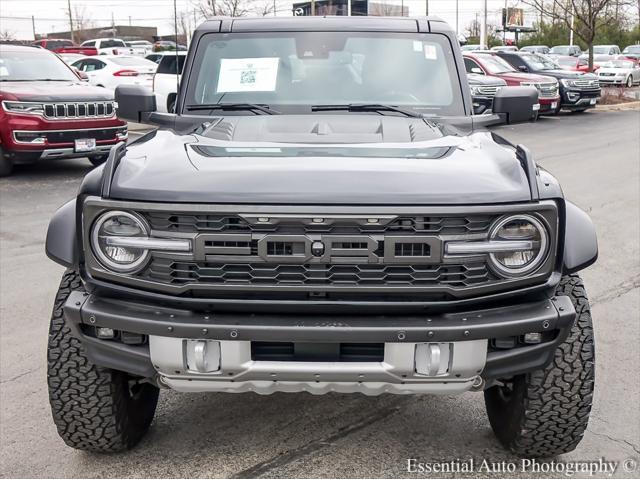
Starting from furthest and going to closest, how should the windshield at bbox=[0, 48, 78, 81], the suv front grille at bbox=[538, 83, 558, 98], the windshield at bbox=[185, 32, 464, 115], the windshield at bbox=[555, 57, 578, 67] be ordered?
the windshield at bbox=[555, 57, 578, 67] → the suv front grille at bbox=[538, 83, 558, 98] → the windshield at bbox=[0, 48, 78, 81] → the windshield at bbox=[185, 32, 464, 115]

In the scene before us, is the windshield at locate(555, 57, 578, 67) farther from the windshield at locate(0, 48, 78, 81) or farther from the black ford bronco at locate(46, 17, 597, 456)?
the black ford bronco at locate(46, 17, 597, 456)

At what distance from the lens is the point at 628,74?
102ft

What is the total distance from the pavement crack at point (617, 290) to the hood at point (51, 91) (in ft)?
23.7

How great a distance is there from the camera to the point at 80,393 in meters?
2.86

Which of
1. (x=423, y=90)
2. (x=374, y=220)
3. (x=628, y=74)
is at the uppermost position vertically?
(x=423, y=90)

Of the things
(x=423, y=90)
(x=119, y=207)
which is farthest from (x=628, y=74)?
(x=119, y=207)

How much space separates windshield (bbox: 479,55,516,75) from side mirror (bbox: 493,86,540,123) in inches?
556

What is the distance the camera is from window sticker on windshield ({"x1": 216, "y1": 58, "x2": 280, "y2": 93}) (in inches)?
155

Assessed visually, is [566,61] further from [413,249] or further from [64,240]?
[64,240]

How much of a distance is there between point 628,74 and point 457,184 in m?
31.7

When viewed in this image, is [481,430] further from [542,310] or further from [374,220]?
[374,220]

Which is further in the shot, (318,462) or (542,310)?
(318,462)

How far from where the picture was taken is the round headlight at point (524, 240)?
2576mm

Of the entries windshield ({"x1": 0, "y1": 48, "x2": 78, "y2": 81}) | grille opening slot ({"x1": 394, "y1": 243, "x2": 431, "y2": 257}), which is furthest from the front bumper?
windshield ({"x1": 0, "y1": 48, "x2": 78, "y2": 81})
